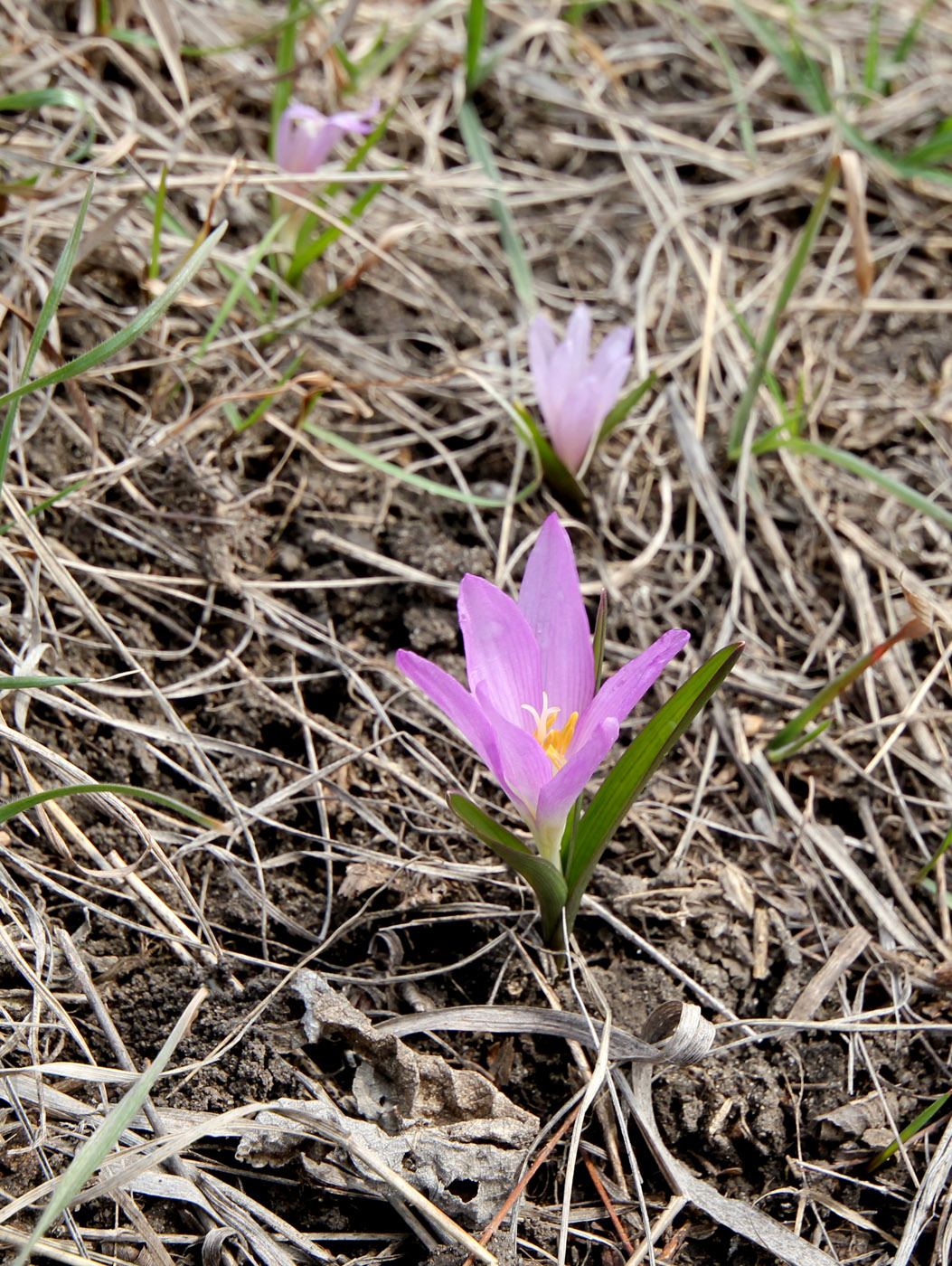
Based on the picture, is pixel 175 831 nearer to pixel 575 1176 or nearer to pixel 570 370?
pixel 575 1176

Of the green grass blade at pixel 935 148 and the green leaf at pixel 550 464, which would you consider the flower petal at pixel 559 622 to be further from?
the green grass blade at pixel 935 148

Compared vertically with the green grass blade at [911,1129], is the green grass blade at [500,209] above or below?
above

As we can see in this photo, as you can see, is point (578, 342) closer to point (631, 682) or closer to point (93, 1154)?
point (631, 682)

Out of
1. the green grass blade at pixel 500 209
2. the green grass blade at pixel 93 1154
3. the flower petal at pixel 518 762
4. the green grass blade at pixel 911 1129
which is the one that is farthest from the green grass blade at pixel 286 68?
the green grass blade at pixel 911 1129

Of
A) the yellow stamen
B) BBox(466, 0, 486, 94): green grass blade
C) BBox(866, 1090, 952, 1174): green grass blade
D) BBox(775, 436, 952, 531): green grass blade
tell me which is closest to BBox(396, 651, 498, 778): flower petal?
the yellow stamen

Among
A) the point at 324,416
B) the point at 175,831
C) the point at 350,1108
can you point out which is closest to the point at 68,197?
the point at 324,416

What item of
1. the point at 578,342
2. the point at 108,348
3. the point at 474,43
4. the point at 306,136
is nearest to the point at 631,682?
the point at 108,348

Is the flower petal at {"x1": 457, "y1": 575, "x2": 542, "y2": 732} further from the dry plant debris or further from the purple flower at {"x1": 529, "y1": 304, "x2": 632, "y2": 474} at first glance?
the purple flower at {"x1": 529, "y1": 304, "x2": 632, "y2": 474}
